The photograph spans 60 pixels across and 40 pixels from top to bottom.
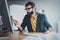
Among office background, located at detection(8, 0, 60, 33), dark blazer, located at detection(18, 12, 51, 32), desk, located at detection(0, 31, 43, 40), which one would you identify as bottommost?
desk, located at detection(0, 31, 43, 40)

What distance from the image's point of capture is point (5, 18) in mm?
913

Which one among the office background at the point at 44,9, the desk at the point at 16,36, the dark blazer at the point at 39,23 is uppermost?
the office background at the point at 44,9

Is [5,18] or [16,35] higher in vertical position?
[5,18]

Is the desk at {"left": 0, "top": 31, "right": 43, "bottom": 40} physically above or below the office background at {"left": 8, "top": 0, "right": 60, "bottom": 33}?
below

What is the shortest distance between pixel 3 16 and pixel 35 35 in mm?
247

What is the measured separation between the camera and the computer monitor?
2.96 feet

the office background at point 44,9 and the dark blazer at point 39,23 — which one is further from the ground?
the office background at point 44,9

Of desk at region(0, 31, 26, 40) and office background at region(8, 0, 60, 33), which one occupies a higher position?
office background at region(8, 0, 60, 33)

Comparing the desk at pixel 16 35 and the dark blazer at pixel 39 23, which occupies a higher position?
the dark blazer at pixel 39 23

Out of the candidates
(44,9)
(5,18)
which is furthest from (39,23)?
(5,18)

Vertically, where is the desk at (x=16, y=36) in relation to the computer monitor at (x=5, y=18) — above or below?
below

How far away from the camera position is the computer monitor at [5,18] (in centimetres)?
90

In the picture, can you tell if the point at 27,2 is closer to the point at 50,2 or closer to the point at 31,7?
the point at 31,7

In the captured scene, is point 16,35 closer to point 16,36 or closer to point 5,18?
point 16,36
